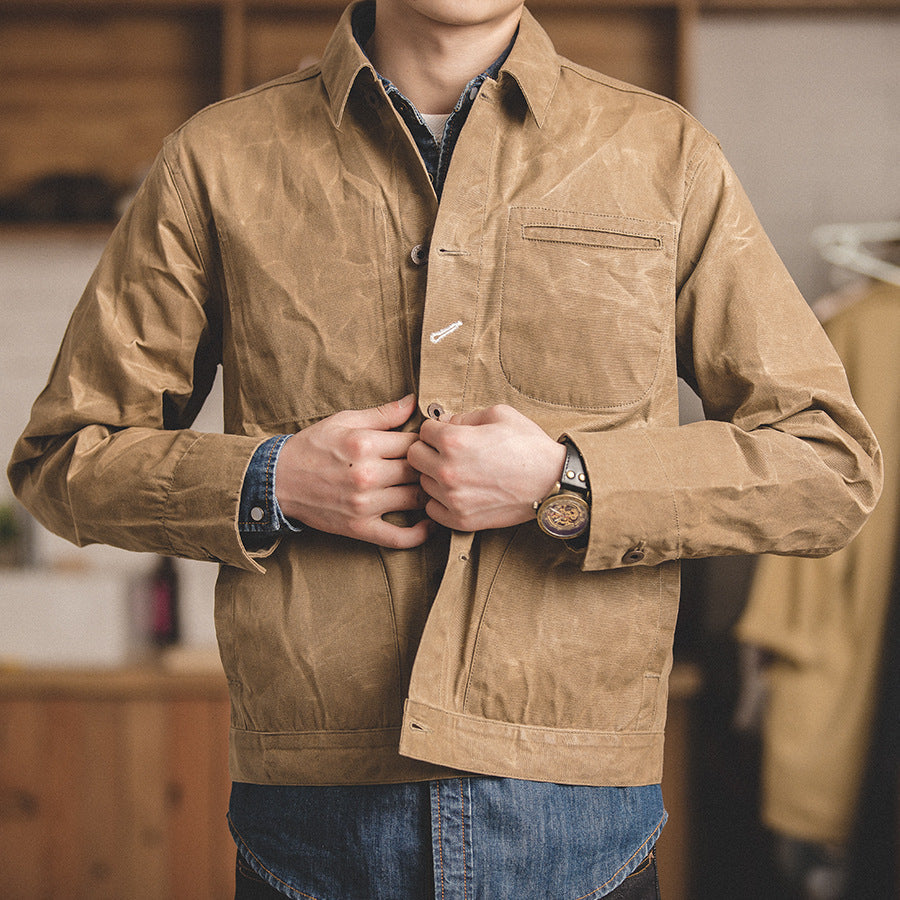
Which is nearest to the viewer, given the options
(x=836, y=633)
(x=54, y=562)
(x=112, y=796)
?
(x=836, y=633)

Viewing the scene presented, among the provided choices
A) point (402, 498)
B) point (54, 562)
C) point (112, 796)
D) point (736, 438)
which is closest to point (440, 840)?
point (402, 498)

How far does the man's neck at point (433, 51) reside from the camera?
2.89 feet

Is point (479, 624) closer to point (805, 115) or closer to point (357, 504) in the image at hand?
point (357, 504)

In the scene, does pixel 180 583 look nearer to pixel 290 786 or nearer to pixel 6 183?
pixel 6 183

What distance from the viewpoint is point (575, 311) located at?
84 centimetres

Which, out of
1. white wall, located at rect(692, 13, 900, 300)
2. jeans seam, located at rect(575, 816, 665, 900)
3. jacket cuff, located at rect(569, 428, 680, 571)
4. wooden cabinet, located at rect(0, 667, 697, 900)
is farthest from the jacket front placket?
white wall, located at rect(692, 13, 900, 300)

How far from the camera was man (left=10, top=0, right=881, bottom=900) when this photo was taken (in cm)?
81

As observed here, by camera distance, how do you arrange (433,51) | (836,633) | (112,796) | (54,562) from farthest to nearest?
1. (54,562)
2. (112,796)
3. (836,633)
4. (433,51)

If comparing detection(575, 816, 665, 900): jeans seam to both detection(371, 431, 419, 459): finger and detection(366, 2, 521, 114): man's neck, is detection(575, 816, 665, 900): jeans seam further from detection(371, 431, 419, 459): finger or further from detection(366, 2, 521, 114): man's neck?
detection(366, 2, 521, 114): man's neck

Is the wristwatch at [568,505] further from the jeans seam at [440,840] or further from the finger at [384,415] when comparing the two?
the jeans seam at [440,840]

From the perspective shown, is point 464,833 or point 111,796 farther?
point 111,796

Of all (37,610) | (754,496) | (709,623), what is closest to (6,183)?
(37,610)

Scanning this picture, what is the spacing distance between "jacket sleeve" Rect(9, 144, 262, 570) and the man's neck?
24 centimetres

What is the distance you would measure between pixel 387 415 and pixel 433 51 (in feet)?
1.11
